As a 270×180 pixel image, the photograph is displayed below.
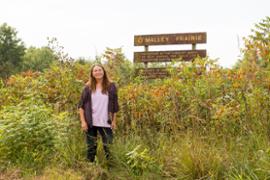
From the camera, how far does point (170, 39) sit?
1459 cm

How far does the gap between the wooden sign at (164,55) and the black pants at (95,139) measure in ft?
27.0

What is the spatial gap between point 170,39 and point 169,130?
27.8ft

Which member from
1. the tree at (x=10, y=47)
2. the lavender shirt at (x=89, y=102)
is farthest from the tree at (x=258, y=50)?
the tree at (x=10, y=47)

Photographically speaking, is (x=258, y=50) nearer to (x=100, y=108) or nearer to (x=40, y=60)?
(x=100, y=108)

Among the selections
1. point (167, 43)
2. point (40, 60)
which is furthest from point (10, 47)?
point (167, 43)

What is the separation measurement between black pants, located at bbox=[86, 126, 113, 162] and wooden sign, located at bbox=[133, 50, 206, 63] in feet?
27.0

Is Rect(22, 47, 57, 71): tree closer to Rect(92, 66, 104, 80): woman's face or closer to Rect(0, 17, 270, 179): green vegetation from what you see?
Rect(0, 17, 270, 179): green vegetation

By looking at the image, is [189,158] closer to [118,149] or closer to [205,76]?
[118,149]

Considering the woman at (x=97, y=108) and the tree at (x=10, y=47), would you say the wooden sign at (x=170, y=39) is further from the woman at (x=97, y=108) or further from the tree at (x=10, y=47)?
the tree at (x=10, y=47)

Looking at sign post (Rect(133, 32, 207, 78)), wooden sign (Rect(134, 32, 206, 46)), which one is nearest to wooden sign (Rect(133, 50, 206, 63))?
sign post (Rect(133, 32, 207, 78))

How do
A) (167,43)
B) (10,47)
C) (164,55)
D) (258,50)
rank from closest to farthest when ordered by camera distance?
(258,50)
(164,55)
(167,43)
(10,47)

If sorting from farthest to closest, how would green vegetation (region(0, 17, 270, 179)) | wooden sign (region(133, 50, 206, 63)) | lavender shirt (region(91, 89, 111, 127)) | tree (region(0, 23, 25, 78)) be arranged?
tree (region(0, 23, 25, 78)) → wooden sign (region(133, 50, 206, 63)) → lavender shirt (region(91, 89, 111, 127)) → green vegetation (region(0, 17, 270, 179))

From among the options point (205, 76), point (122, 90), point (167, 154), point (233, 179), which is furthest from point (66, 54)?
point (233, 179)

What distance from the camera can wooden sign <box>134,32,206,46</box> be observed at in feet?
47.4
